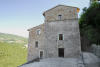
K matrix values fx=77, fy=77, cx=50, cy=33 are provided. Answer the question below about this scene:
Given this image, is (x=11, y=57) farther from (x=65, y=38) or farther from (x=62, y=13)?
(x=62, y=13)

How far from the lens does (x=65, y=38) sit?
12055 millimetres

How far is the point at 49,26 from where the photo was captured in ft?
42.4

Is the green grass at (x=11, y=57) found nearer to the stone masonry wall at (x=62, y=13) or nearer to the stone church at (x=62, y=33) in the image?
the stone church at (x=62, y=33)

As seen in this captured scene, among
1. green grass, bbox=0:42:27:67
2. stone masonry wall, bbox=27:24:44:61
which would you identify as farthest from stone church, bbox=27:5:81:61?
green grass, bbox=0:42:27:67

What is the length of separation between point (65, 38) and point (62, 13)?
421cm

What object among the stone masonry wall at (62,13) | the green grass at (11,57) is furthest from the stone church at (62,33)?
the green grass at (11,57)

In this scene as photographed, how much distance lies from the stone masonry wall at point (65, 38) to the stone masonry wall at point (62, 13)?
778mm

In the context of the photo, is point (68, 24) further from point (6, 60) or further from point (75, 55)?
point (6, 60)

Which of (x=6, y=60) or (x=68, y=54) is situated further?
(x=6, y=60)

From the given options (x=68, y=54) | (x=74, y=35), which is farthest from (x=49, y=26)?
(x=68, y=54)

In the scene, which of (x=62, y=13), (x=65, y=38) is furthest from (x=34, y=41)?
(x=62, y=13)

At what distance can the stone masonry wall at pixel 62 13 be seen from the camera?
12453 millimetres

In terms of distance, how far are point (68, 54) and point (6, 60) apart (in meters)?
25.9

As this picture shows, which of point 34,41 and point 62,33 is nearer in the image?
point 62,33
